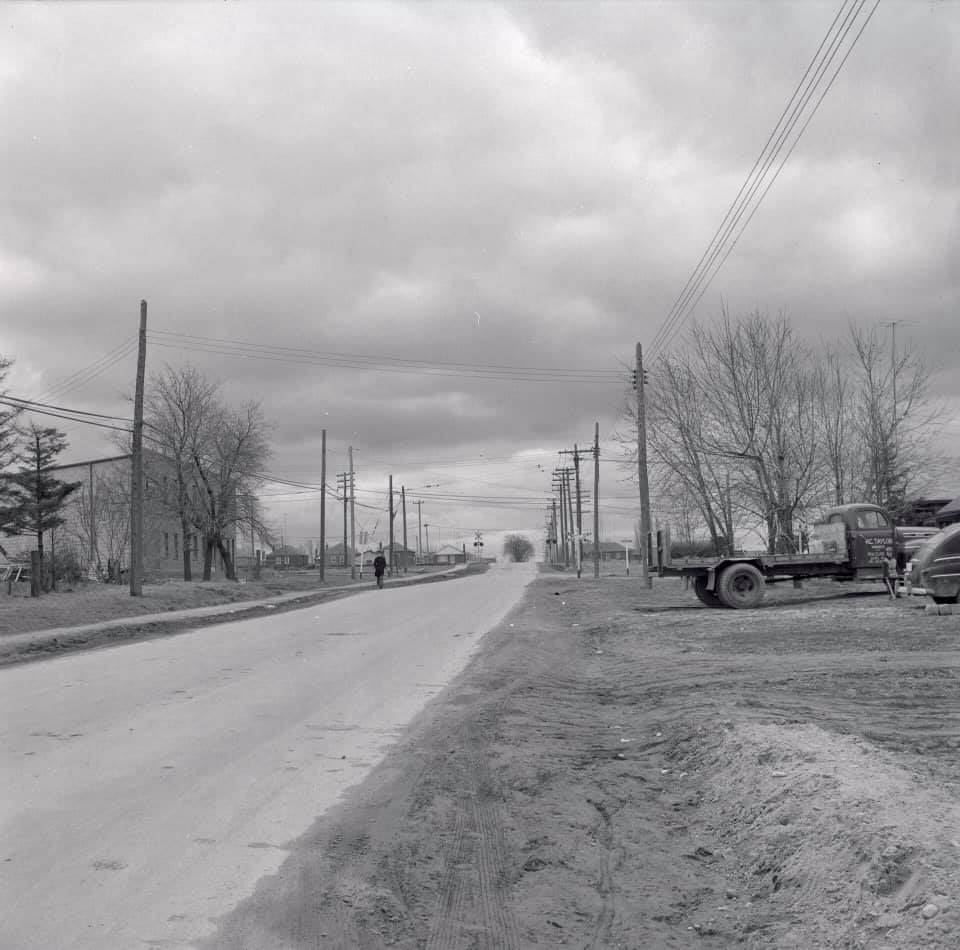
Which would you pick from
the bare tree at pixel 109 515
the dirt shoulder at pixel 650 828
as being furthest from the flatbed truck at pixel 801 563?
the bare tree at pixel 109 515

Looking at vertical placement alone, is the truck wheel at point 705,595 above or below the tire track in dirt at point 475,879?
above

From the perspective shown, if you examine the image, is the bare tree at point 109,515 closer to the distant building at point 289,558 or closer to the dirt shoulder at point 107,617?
the dirt shoulder at point 107,617

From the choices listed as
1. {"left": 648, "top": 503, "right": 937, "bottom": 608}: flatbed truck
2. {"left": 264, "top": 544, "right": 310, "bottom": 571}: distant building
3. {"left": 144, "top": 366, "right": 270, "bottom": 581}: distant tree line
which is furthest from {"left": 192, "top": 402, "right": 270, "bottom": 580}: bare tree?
{"left": 264, "top": 544, "right": 310, "bottom": 571}: distant building

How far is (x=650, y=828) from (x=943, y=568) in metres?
16.1

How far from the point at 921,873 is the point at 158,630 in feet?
65.6

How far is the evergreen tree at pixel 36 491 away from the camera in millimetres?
41938

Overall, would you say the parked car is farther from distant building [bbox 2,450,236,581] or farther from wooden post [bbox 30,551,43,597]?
distant building [bbox 2,450,236,581]

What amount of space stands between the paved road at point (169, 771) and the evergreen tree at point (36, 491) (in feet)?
97.3

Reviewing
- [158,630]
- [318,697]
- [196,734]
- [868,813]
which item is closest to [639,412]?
[158,630]

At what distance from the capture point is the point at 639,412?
34.2 meters

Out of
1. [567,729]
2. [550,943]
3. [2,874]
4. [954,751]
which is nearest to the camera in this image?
[550,943]

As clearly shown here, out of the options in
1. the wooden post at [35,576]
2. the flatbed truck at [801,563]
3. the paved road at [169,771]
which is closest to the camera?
the paved road at [169,771]

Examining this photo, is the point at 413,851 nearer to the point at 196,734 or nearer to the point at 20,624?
the point at 196,734

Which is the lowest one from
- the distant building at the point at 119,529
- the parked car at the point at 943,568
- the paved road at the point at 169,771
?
the paved road at the point at 169,771
